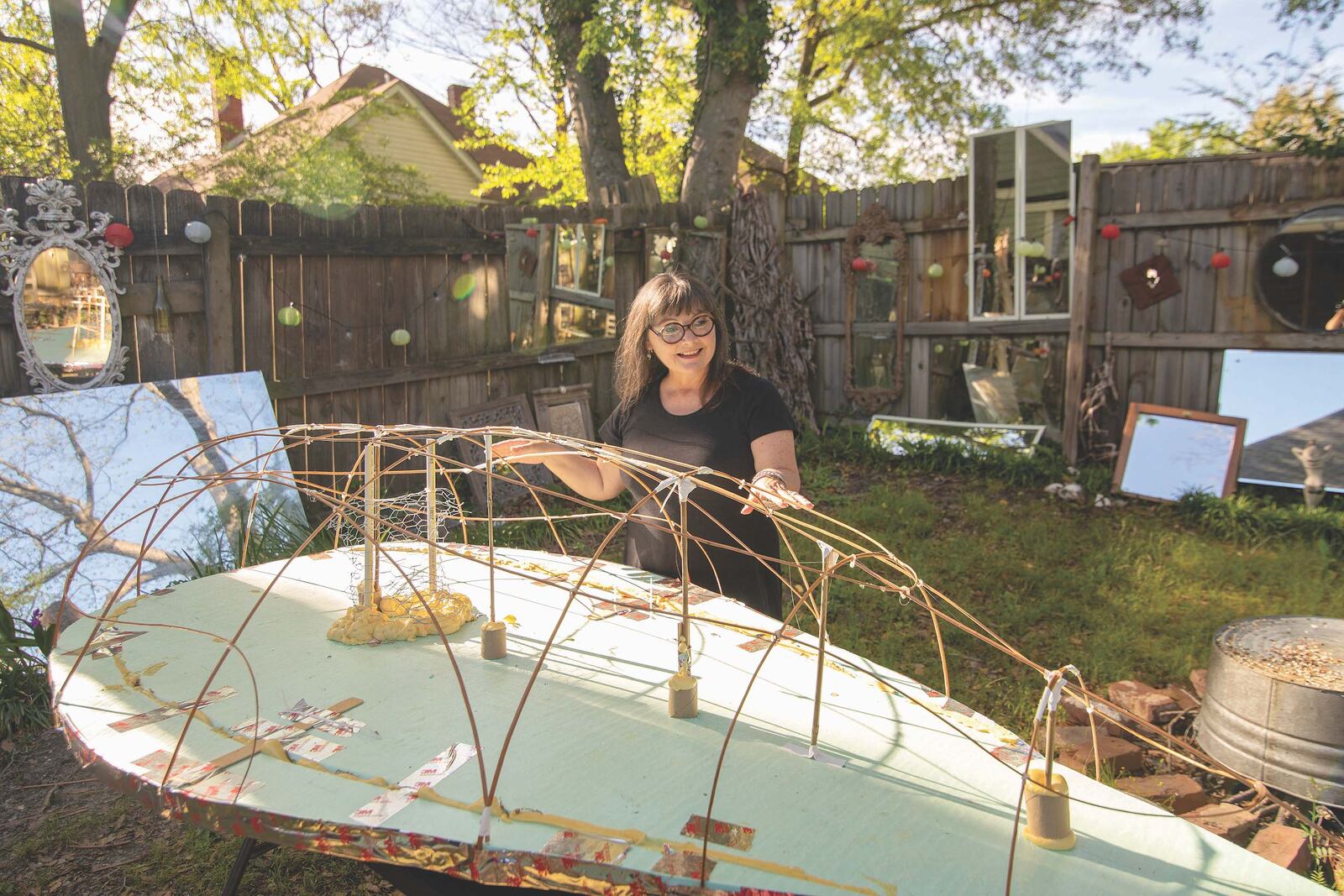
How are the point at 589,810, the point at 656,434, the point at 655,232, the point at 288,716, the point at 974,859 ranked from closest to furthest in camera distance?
the point at 974,859
the point at 589,810
the point at 288,716
the point at 656,434
the point at 655,232

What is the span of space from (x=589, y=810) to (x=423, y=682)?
1.90ft

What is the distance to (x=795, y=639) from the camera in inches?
77.1

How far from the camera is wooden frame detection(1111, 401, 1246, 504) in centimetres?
533

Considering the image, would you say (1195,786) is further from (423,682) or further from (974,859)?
(423,682)

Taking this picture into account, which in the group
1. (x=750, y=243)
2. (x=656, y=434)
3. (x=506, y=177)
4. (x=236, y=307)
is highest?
(x=506, y=177)

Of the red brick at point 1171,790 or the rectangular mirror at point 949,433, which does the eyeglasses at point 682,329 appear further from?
the rectangular mirror at point 949,433

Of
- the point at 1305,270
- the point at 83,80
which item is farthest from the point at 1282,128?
the point at 83,80

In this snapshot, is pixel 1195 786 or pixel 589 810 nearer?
pixel 589 810

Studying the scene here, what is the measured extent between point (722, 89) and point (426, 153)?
1214 centimetres

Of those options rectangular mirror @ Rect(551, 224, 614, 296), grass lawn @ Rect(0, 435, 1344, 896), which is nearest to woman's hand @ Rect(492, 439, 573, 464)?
grass lawn @ Rect(0, 435, 1344, 896)

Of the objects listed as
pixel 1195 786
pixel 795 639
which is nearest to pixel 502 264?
pixel 795 639

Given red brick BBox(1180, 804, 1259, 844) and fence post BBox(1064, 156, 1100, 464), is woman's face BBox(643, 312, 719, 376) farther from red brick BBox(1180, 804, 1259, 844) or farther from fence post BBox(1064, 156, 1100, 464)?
fence post BBox(1064, 156, 1100, 464)

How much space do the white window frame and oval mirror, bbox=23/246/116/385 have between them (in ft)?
17.2

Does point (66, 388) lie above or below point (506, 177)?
below
